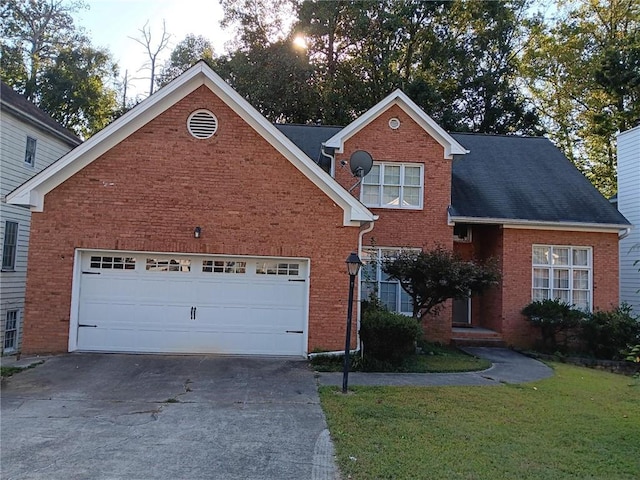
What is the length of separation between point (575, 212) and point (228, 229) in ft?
36.1

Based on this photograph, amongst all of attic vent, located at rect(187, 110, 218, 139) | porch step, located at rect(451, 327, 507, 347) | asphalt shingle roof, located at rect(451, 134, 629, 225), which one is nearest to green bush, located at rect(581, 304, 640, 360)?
porch step, located at rect(451, 327, 507, 347)

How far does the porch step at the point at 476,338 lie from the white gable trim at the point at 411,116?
5409 mm

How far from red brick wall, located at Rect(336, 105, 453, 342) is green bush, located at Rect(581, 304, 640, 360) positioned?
15.0 feet

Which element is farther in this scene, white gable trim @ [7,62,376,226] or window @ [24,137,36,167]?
window @ [24,137,36,167]

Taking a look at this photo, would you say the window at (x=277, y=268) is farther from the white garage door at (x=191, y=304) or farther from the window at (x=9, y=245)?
the window at (x=9, y=245)

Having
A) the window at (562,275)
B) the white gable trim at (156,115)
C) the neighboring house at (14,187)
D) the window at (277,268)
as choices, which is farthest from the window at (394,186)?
the neighboring house at (14,187)

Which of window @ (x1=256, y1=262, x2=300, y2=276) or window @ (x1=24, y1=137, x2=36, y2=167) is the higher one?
window @ (x1=24, y1=137, x2=36, y2=167)

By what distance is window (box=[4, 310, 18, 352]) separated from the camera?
15.2 m

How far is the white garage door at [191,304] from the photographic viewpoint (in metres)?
10.8

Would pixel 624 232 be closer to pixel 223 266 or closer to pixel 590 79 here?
pixel 223 266

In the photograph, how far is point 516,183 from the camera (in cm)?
1648

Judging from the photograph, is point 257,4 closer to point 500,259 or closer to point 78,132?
Result: point 78,132

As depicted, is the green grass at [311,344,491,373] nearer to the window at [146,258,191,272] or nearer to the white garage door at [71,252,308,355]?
the white garage door at [71,252,308,355]

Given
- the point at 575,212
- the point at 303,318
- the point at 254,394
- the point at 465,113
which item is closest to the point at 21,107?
the point at 303,318
